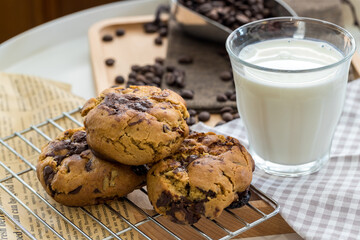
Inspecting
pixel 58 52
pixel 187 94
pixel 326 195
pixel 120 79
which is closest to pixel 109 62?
pixel 120 79

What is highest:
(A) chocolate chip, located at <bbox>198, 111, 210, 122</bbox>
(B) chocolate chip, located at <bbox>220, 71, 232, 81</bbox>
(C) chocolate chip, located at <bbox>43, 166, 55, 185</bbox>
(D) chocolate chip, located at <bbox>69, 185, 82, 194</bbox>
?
(C) chocolate chip, located at <bbox>43, 166, 55, 185</bbox>

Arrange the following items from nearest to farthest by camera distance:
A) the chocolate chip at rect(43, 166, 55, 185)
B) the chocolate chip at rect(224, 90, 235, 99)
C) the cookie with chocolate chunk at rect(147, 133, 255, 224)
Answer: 1. the cookie with chocolate chunk at rect(147, 133, 255, 224)
2. the chocolate chip at rect(43, 166, 55, 185)
3. the chocolate chip at rect(224, 90, 235, 99)

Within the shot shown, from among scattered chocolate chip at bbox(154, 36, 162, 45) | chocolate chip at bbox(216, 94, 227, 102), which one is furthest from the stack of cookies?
scattered chocolate chip at bbox(154, 36, 162, 45)

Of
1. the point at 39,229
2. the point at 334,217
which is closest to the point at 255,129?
the point at 334,217

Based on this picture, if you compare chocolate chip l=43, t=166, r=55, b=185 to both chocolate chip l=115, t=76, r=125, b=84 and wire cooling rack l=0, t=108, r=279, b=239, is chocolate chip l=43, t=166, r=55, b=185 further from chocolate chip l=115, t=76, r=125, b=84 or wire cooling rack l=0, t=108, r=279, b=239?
chocolate chip l=115, t=76, r=125, b=84

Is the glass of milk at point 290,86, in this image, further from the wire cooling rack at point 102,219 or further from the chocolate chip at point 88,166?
the chocolate chip at point 88,166

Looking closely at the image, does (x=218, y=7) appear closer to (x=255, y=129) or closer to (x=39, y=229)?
(x=255, y=129)

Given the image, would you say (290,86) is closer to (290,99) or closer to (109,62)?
(290,99)

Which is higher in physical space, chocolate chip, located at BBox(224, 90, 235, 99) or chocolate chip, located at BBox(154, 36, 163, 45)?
chocolate chip, located at BBox(154, 36, 163, 45)
